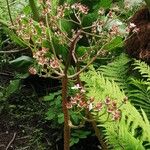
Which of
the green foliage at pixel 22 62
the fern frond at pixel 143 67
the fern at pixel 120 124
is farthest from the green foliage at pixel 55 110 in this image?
the fern frond at pixel 143 67

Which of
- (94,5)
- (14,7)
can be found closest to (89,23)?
(94,5)

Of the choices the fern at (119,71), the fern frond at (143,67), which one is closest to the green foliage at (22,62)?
the fern at (119,71)

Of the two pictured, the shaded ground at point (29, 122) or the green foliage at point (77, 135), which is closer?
the green foliage at point (77, 135)

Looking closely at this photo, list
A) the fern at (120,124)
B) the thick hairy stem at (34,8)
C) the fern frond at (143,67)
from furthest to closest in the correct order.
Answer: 1. the thick hairy stem at (34,8)
2. the fern frond at (143,67)
3. the fern at (120,124)

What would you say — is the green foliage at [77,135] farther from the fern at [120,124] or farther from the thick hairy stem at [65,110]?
the thick hairy stem at [65,110]

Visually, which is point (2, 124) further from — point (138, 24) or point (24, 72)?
point (138, 24)

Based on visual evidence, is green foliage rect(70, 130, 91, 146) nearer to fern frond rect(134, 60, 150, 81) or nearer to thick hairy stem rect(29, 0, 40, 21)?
fern frond rect(134, 60, 150, 81)

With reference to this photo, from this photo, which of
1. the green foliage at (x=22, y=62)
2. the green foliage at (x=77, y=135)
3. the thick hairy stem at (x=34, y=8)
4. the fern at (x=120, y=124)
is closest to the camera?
the fern at (x=120, y=124)

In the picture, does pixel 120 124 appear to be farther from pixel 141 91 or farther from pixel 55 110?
pixel 55 110

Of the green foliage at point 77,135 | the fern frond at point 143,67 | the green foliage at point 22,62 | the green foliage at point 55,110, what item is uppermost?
the green foliage at point 22,62

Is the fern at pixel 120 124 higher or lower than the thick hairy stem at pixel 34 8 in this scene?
lower

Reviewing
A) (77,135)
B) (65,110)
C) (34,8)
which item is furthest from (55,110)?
(65,110)
